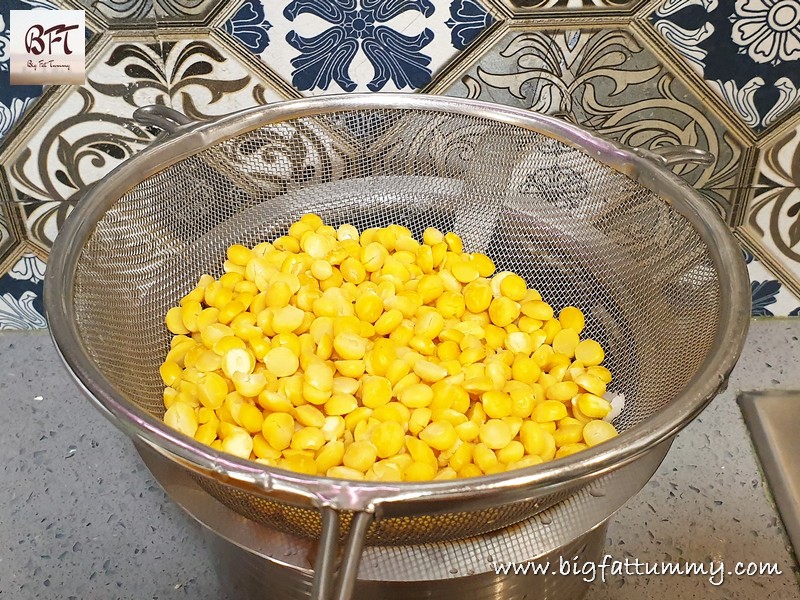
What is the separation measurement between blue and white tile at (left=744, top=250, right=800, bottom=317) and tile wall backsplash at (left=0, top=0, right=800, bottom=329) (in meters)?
0.13

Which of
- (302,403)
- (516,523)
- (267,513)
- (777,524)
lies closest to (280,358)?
(302,403)

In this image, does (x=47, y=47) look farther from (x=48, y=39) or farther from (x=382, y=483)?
(x=382, y=483)

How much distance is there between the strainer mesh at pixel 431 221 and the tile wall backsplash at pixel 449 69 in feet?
0.38

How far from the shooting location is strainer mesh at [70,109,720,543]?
0.76 m

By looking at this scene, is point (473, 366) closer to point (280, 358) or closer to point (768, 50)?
point (280, 358)

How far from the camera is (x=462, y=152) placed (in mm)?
917

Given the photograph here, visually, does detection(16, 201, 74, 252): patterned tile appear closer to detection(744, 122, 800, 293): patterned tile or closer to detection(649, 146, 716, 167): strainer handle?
detection(649, 146, 716, 167): strainer handle

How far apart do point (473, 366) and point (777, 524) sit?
1.54 feet

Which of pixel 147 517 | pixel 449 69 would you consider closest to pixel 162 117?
pixel 449 69

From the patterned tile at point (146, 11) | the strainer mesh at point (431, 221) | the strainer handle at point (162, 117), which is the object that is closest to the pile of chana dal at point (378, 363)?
the strainer mesh at point (431, 221)

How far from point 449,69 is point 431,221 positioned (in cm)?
20

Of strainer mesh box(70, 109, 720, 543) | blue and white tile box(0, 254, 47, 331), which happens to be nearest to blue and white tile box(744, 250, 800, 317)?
strainer mesh box(70, 109, 720, 543)

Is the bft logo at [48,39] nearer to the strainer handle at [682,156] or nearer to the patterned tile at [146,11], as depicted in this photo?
the patterned tile at [146,11]

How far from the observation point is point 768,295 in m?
1.17
